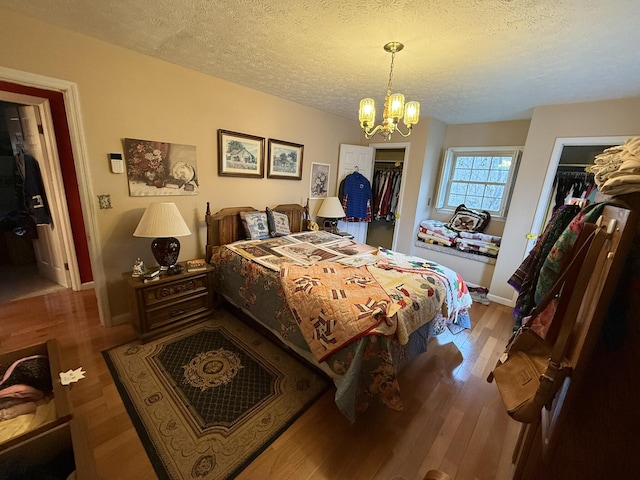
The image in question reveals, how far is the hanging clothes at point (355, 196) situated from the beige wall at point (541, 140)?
80.0 inches

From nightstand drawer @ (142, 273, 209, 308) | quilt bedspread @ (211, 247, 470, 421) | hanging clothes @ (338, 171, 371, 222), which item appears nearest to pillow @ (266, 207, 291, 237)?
quilt bedspread @ (211, 247, 470, 421)

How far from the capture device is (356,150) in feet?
13.7

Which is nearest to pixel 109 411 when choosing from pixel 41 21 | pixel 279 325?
pixel 279 325

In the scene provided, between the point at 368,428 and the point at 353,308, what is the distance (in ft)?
2.43

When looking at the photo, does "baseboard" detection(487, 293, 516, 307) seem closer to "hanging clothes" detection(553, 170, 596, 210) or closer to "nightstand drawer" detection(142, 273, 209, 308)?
"hanging clothes" detection(553, 170, 596, 210)

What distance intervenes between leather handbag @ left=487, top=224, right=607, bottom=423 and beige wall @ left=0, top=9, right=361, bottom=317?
9.41 feet

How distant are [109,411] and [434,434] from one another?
1992 mm

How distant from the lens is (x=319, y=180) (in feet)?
13.0

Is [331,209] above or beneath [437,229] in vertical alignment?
above

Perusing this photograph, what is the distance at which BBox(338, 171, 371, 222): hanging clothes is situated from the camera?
4.21m

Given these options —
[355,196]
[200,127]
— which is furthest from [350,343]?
[355,196]

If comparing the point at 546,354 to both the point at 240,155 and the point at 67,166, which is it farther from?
the point at 67,166

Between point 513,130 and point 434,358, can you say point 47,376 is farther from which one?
point 513,130

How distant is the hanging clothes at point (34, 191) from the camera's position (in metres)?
2.74
